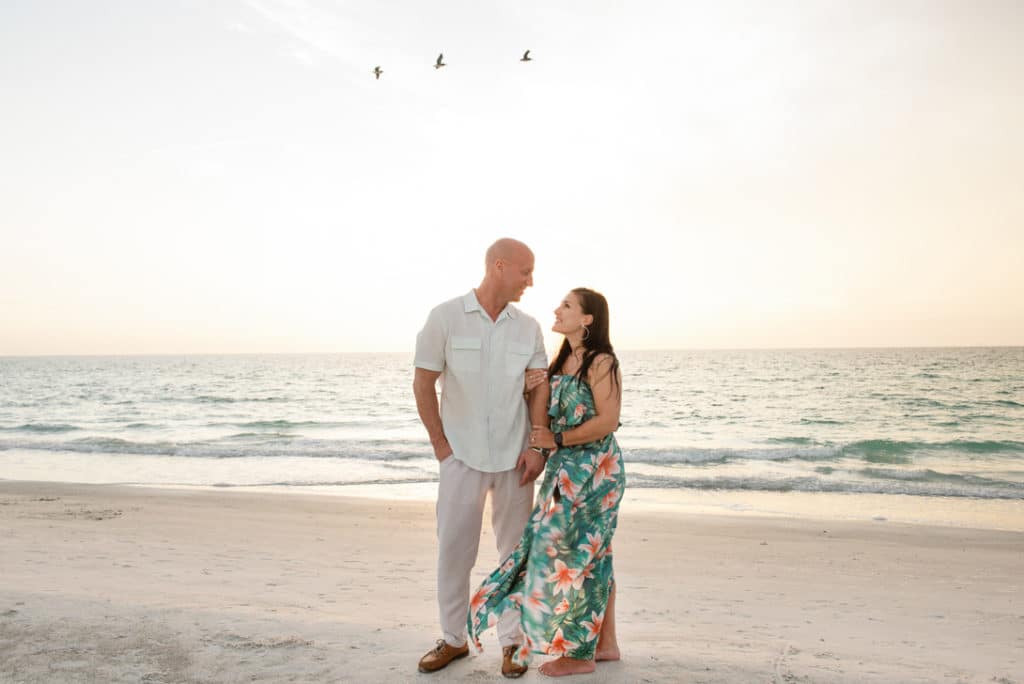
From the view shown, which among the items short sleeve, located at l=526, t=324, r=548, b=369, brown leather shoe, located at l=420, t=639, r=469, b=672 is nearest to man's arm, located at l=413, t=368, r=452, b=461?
short sleeve, located at l=526, t=324, r=548, b=369

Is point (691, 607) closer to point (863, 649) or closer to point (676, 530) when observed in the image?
point (863, 649)

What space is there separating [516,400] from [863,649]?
2.75 meters

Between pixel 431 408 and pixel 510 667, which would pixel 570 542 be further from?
pixel 431 408

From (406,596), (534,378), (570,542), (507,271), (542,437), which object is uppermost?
(507,271)

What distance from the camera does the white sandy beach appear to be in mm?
3734

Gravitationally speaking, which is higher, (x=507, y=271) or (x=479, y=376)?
(x=507, y=271)

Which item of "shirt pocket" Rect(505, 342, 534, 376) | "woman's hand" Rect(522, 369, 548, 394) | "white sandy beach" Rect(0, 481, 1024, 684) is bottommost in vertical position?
"white sandy beach" Rect(0, 481, 1024, 684)

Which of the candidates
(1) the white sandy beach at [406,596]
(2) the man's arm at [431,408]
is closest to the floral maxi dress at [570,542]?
(1) the white sandy beach at [406,596]

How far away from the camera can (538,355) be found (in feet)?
12.3

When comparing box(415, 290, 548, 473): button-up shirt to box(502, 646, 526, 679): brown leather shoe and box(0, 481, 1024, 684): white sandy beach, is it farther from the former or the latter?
box(0, 481, 1024, 684): white sandy beach

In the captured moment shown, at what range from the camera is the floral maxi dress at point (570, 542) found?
11.6 feet

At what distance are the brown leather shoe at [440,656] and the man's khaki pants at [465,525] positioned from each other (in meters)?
0.03

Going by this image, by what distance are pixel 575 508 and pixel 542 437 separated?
0.37m

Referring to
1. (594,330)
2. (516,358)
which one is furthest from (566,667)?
(594,330)
